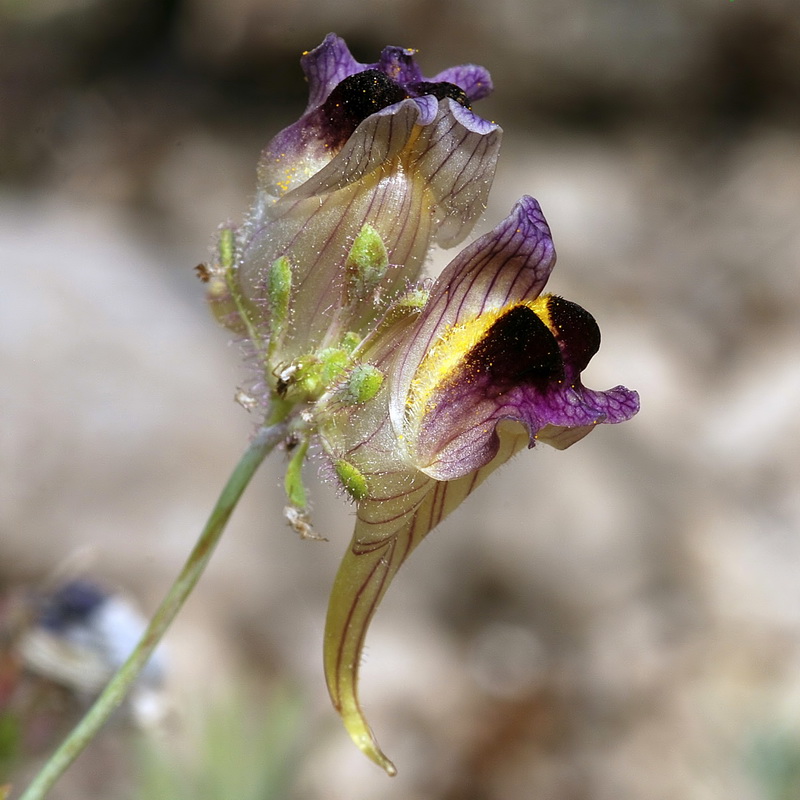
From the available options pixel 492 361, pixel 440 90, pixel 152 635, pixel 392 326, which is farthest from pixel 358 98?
pixel 152 635

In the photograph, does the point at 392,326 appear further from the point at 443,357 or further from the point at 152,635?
the point at 152,635

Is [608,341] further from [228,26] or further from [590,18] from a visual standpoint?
[228,26]

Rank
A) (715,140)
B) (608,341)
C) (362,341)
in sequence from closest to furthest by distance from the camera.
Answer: (362,341) → (608,341) → (715,140)

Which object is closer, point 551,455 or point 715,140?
point 551,455

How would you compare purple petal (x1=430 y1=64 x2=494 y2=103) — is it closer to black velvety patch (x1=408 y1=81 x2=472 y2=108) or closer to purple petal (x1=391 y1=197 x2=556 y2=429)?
black velvety patch (x1=408 y1=81 x2=472 y2=108)

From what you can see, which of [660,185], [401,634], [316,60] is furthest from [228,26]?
[316,60]

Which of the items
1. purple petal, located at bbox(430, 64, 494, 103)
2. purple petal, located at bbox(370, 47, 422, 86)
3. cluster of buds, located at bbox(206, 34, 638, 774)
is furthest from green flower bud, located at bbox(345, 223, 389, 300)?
purple petal, located at bbox(430, 64, 494, 103)

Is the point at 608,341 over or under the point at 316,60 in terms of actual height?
over
